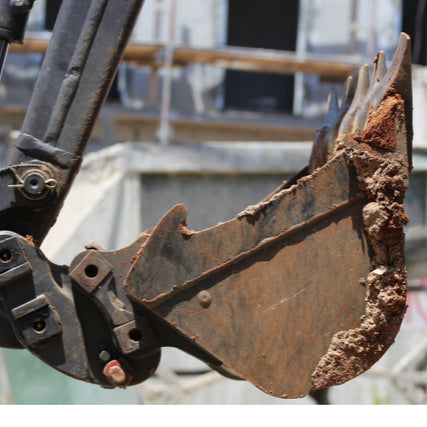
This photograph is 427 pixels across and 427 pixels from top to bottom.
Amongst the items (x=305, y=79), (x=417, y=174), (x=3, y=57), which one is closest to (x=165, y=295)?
(x=3, y=57)

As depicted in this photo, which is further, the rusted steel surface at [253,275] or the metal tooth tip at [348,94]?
the metal tooth tip at [348,94]

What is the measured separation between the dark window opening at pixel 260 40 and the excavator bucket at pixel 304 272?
10.3 m

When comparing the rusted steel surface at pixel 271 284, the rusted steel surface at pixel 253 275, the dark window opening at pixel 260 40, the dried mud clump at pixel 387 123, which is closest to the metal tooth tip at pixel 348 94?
the rusted steel surface at pixel 253 275

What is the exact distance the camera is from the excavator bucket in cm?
213

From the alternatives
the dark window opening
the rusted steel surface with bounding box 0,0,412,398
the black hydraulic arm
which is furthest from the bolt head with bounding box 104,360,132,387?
the dark window opening

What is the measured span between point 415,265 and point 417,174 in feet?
3.47

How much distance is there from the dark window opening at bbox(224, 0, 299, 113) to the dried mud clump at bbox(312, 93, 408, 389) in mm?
10350

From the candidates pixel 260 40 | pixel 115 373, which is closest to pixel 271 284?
pixel 115 373

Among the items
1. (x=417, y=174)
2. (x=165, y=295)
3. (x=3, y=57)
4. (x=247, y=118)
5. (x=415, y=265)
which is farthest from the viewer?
(x=247, y=118)

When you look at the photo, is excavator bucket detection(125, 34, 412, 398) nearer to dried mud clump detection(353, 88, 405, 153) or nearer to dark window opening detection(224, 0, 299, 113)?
dried mud clump detection(353, 88, 405, 153)

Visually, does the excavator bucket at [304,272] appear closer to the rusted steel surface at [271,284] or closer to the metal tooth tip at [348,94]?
the rusted steel surface at [271,284]

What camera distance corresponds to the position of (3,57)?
247 centimetres

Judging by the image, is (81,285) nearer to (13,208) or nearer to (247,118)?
(13,208)

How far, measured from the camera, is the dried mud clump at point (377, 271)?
2146 millimetres
